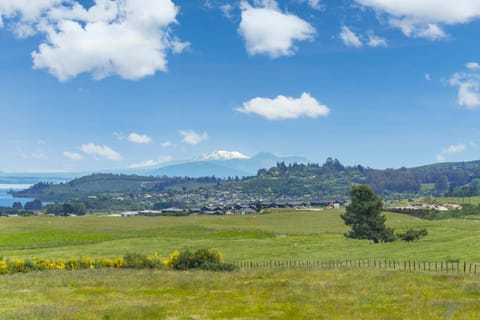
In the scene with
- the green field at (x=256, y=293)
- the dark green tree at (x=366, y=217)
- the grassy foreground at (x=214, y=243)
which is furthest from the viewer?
the dark green tree at (x=366, y=217)

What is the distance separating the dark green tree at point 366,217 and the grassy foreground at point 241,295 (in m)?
54.4

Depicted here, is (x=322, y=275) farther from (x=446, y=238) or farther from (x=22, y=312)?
(x=446, y=238)

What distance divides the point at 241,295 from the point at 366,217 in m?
69.1

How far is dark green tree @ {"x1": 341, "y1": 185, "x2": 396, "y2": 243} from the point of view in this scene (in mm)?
103000

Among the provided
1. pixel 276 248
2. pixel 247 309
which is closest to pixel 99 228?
pixel 276 248

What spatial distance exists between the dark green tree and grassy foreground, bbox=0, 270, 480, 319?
54443mm

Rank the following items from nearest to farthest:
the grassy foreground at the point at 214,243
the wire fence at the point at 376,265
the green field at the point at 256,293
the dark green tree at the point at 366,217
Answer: the green field at the point at 256,293 → the wire fence at the point at 376,265 → the grassy foreground at the point at 214,243 → the dark green tree at the point at 366,217

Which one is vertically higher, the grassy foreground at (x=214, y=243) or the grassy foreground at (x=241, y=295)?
the grassy foreground at (x=241, y=295)

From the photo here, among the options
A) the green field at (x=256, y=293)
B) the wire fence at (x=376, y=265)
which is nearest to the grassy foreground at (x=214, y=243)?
the green field at (x=256, y=293)

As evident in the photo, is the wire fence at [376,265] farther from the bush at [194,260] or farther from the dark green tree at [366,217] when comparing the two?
the dark green tree at [366,217]

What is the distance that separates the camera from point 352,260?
221 feet

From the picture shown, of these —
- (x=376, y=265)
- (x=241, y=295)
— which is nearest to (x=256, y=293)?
(x=241, y=295)

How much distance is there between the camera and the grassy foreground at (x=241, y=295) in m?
32.9

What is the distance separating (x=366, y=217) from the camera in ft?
343
